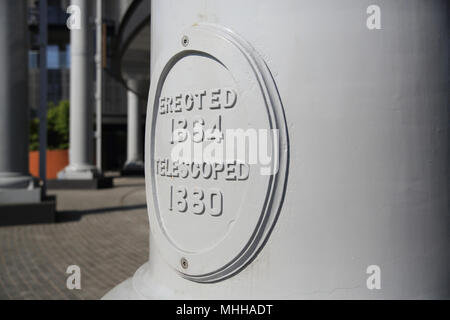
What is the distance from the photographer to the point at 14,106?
786 cm

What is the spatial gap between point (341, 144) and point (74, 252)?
5212 millimetres

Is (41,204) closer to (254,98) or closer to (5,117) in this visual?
(5,117)

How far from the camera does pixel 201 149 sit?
6.46ft

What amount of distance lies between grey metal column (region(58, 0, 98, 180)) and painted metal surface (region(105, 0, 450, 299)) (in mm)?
14152

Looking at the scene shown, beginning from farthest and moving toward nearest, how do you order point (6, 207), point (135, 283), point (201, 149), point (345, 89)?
point (6, 207) → point (135, 283) → point (201, 149) → point (345, 89)

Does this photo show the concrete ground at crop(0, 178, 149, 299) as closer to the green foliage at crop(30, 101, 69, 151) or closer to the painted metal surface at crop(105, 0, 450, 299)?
the painted metal surface at crop(105, 0, 450, 299)

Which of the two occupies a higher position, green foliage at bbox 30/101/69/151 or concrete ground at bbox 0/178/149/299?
green foliage at bbox 30/101/69/151

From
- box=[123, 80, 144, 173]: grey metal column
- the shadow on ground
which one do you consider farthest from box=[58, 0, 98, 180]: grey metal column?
box=[123, 80, 144, 173]: grey metal column

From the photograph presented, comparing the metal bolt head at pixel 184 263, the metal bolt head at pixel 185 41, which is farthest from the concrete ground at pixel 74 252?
the metal bolt head at pixel 185 41

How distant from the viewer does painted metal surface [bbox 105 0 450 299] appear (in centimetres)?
173

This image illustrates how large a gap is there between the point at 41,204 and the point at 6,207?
A: 0.61 m

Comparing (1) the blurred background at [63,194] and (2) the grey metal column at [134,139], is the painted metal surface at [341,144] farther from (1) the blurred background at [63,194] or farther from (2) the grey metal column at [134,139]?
(2) the grey metal column at [134,139]

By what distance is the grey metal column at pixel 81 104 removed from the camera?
49.5 feet
